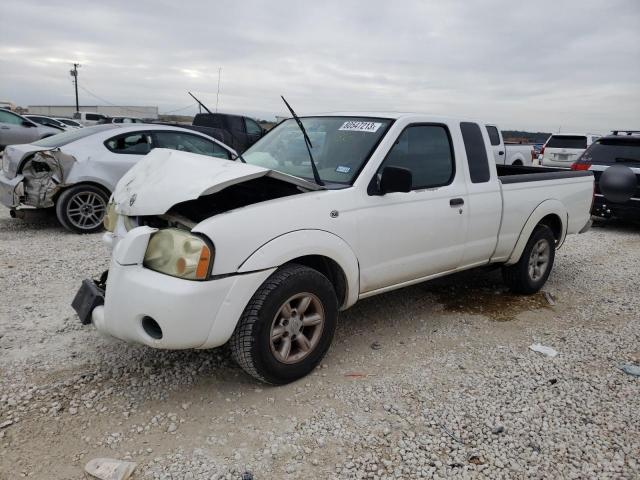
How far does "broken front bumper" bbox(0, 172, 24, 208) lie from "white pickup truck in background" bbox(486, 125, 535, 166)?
410 inches

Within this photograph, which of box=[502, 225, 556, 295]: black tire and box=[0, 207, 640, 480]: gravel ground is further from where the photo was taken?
box=[502, 225, 556, 295]: black tire

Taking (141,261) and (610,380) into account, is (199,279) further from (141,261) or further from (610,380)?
(610,380)

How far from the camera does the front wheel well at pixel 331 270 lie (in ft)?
11.2

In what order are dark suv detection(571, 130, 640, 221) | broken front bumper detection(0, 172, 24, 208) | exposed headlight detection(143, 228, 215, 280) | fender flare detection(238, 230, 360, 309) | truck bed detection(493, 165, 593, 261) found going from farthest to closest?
dark suv detection(571, 130, 640, 221)
broken front bumper detection(0, 172, 24, 208)
truck bed detection(493, 165, 593, 261)
fender flare detection(238, 230, 360, 309)
exposed headlight detection(143, 228, 215, 280)

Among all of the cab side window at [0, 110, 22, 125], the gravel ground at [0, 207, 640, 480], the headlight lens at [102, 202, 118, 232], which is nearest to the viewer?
the gravel ground at [0, 207, 640, 480]

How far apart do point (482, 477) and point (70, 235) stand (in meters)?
6.30

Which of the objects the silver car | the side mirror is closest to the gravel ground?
the side mirror

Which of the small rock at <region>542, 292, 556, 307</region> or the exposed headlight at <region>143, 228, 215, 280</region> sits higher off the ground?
the exposed headlight at <region>143, 228, 215, 280</region>

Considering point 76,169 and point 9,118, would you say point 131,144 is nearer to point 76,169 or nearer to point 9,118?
point 76,169

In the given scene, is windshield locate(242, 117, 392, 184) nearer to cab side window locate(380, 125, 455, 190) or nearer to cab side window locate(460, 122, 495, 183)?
cab side window locate(380, 125, 455, 190)

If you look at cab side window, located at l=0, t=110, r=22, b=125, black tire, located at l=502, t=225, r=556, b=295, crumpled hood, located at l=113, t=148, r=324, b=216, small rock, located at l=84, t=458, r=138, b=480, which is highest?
cab side window, located at l=0, t=110, r=22, b=125

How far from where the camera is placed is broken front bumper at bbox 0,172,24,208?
6.69 metres

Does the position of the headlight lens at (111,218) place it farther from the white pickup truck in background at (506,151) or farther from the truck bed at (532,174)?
the white pickup truck in background at (506,151)

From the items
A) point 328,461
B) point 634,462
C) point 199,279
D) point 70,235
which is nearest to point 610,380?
point 634,462
